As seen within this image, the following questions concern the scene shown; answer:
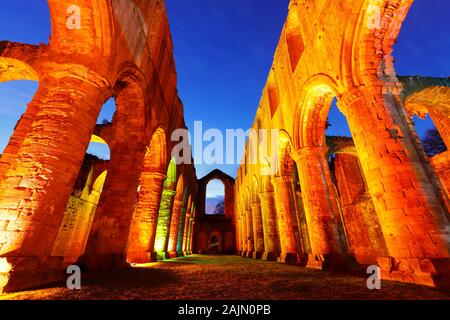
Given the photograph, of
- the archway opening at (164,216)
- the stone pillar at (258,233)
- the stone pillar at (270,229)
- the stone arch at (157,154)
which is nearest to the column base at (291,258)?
the stone pillar at (270,229)

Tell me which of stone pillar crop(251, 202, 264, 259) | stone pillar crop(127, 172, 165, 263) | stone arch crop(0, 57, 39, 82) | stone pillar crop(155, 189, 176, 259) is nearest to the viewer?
stone arch crop(0, 57, 39, 82)

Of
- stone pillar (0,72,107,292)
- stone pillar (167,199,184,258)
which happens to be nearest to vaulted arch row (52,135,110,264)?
stone pillar (167,199,184,258)

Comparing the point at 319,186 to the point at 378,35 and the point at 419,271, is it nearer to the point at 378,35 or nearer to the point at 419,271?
the point at 419,271

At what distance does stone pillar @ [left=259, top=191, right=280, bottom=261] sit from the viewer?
10.2 metres

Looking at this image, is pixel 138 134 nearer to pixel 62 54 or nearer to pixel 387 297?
pixel 62 54

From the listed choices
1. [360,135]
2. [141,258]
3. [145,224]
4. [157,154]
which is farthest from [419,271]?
[157,154]

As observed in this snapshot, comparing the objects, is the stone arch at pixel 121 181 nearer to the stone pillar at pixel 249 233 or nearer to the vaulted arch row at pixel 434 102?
the vaulted arch row at pixel 434 102

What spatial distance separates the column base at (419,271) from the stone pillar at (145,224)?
7024 mm

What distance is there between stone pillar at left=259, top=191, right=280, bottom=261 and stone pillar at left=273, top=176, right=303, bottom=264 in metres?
1.88

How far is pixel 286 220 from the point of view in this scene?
8289 mm

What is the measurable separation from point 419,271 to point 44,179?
5589 mm

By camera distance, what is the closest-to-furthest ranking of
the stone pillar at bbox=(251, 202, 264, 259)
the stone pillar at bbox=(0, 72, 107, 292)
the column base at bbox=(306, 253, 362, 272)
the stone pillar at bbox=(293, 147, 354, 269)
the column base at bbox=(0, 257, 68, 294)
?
the column base at bbox=(0, 257, 68, 294), the stone pillar at bbox=(0, 72, 107, 292), the column base at bbox=(306, 253, 362, 272), the stone pillar at bbox=(293, 147, 354, 269), the stone pillar at bbox=(251, 202, 264, 259)

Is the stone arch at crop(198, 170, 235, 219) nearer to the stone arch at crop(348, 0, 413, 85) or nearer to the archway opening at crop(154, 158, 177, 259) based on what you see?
the archway opening at crop(154, 158, 177, 259)

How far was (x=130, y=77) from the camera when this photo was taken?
18.1 feet
